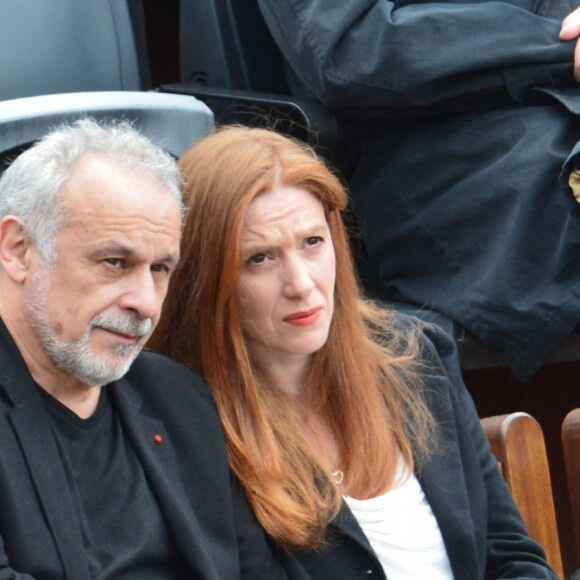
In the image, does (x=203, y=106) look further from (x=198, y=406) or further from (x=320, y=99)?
(x=198, y=406)

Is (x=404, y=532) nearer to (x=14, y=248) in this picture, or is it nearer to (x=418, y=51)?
(x=14, y=248)

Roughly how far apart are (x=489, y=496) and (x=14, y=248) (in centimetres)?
88

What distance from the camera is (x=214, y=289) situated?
1.81 m

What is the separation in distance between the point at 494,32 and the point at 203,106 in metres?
0.57

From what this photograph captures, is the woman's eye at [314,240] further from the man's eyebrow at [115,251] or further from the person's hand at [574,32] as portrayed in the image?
the person's hand at [574,32]

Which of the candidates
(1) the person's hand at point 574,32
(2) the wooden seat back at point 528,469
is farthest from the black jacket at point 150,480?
(1) the person's hand at point 574,32

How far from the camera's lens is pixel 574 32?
2.34m

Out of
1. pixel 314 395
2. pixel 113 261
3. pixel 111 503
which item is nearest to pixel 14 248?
pixel 113 261

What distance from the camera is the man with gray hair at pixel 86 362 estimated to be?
1.43m

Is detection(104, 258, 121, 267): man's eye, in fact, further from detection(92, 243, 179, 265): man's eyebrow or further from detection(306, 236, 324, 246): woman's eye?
detection(306, 236, 324, 246): woman's eye

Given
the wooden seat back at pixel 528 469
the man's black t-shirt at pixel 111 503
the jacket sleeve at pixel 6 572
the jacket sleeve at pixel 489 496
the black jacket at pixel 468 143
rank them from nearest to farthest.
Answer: the jacket sleeve at pixel 6 572 < the man's black t-shirt at pixel 111 503 < the jacket sleeve at pixel 489 496 < the wooden seat back at pixel 528 469 < the black jacket at pixel 468 143

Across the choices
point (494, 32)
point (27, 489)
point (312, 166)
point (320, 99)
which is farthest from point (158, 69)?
point (27, 489)

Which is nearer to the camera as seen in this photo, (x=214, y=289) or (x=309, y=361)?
(x=214, y=289)

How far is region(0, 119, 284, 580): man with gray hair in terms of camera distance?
4.69 ft
